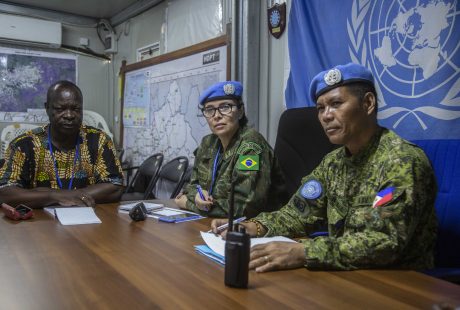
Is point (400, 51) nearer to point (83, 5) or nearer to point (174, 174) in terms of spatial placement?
point (174, 174)

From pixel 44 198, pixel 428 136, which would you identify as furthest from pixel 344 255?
pixel 44 198

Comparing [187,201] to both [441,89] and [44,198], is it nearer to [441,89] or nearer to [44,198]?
[44,198]

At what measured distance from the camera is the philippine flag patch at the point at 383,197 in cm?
101

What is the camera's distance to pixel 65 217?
152 cm

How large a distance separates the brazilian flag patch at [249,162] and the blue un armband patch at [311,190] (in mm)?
378

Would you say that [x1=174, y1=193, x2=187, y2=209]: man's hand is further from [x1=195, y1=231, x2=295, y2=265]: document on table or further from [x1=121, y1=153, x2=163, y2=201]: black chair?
[x1=121, y1=153, x2=163, y2=201]: black chair

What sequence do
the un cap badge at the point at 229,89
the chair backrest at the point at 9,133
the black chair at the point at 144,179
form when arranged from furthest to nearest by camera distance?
1. the chair backrest at the point at 9,133
2. the black chair at the point at 144,179
3. the un cap badge at the point at 229,89

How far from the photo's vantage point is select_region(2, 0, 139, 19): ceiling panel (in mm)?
4082

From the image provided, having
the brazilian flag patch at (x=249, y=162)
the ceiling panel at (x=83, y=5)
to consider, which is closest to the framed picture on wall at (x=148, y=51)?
the ceiling panel at (x=83, y=5)

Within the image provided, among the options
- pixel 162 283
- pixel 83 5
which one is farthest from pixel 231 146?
pixel 83 5

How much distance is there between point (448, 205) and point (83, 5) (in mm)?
4137

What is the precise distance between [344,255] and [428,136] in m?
0.92

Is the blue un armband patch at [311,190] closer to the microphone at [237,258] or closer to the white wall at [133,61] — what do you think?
the microphone at [237,258]

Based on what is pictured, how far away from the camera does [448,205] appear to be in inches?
48.5
